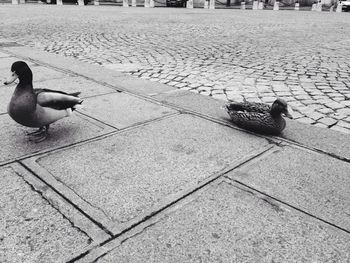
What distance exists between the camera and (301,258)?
6.26ft

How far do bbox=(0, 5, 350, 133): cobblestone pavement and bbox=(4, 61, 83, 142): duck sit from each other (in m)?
2.40

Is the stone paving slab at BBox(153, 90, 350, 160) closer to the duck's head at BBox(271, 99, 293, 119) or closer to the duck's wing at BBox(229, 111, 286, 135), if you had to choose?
the duck's wing at BBox(229, 111, 286, 135)

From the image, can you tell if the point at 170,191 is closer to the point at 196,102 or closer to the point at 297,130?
the point at 297,130

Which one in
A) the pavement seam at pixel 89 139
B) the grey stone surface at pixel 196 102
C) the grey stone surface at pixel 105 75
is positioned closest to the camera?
the pavement seam at pixel 89 139

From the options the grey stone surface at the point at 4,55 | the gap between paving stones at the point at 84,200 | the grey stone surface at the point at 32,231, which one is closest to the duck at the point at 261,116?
the gap between paving stones at the point at 84,200

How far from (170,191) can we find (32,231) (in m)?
0.95

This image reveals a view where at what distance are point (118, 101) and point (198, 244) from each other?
2.75 metres

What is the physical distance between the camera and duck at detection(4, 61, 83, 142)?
9.50 feet

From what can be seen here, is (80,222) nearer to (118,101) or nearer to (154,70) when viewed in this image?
(118,101)

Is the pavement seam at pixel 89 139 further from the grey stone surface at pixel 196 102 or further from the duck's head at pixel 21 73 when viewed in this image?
the duck's head at pixel 21 73

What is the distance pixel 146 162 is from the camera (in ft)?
9.55

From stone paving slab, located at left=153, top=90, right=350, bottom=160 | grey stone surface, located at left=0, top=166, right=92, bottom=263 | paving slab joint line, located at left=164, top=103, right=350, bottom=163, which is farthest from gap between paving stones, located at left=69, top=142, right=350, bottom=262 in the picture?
stone paving slab, located at left=153, top=90, right=350, bottom=160

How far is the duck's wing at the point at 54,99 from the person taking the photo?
9.83ft

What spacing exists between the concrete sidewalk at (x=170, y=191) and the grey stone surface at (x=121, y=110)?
0.9 inches
